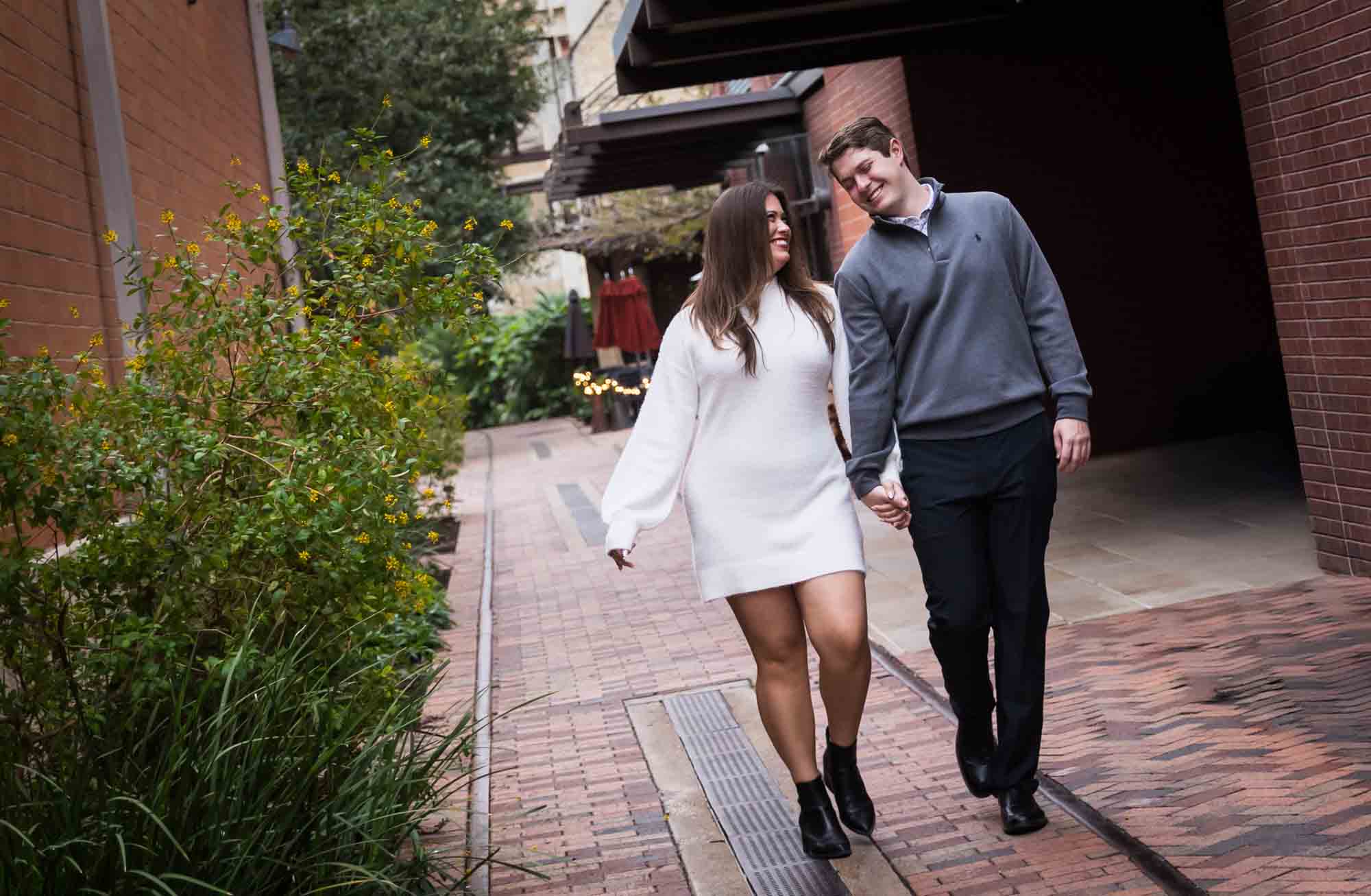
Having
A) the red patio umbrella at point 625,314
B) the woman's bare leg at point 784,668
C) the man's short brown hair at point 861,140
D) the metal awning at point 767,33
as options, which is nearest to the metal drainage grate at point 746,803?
the woman's bare leg at point 784,668

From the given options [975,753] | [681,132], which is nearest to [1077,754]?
[975,753]

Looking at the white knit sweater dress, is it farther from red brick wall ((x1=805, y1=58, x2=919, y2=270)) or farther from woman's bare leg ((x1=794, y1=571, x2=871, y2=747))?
red brick wall ((x1=805, y1=58, x2=919, y2=270))

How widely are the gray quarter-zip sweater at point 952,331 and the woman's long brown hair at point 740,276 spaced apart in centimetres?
17

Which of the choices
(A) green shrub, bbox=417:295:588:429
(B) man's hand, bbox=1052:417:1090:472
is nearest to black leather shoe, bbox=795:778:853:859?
(B) man's hand, bbox=1052:417:1090:472

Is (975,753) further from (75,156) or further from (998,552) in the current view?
(75,156)

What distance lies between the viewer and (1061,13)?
10.8 meters

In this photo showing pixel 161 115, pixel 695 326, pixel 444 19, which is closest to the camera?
pixel 695 326

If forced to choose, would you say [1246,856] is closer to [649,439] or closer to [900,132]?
[649,439]

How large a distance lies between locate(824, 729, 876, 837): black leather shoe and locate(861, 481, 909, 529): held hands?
67 centimetres

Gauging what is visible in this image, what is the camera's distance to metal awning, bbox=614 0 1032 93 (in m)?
8.45

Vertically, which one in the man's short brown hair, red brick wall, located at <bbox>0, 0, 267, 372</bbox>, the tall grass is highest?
red brick wall, located at <bbox>0, 0, 267, 372</bbox>

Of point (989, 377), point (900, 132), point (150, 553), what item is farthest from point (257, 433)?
point (900, 132)

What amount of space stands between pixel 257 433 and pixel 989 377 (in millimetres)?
2187

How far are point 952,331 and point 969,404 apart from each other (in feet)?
0.65
